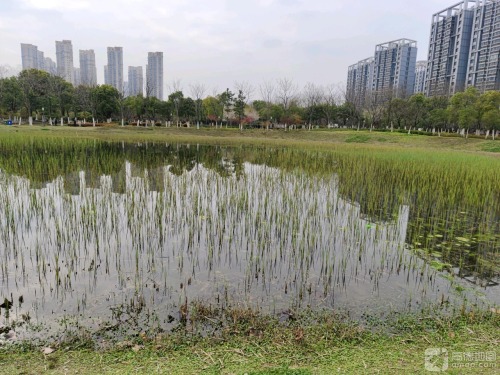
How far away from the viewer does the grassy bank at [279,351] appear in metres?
2.51

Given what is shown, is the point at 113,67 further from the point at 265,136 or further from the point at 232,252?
the point at 232,252

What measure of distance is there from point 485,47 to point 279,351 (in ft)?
248

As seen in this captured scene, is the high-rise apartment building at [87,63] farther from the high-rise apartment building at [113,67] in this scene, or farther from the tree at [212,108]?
the tree at [212,108]

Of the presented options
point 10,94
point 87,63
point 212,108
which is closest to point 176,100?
point 212,108

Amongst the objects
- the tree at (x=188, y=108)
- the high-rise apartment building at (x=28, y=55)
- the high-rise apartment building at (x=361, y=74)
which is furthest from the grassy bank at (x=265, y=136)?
the high-rise apartment building at (x=28, y=55)

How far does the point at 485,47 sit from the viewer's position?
5975cm

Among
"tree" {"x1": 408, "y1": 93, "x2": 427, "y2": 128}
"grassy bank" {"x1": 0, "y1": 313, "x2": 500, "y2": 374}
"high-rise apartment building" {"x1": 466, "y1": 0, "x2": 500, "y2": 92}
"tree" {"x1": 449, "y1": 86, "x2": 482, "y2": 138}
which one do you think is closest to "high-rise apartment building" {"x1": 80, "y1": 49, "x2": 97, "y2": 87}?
"tree" {"x1": 408, "y1": 93, "x2": 427, "y2": 128}

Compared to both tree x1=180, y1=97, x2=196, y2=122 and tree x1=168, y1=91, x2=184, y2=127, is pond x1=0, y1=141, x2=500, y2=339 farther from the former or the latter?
tree x1=180, y1=97, x2=196, y2=122

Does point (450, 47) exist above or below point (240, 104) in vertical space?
above

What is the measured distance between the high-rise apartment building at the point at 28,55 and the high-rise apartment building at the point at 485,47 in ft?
338

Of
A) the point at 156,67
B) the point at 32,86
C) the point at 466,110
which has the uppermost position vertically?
the point at 156,67

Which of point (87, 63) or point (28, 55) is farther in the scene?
point (87, 63)

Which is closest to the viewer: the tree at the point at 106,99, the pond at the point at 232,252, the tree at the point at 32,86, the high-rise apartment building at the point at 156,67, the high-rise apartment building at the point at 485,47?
the pond at the point at 232,252

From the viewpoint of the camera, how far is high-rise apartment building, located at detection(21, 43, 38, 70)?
88.8 metres
